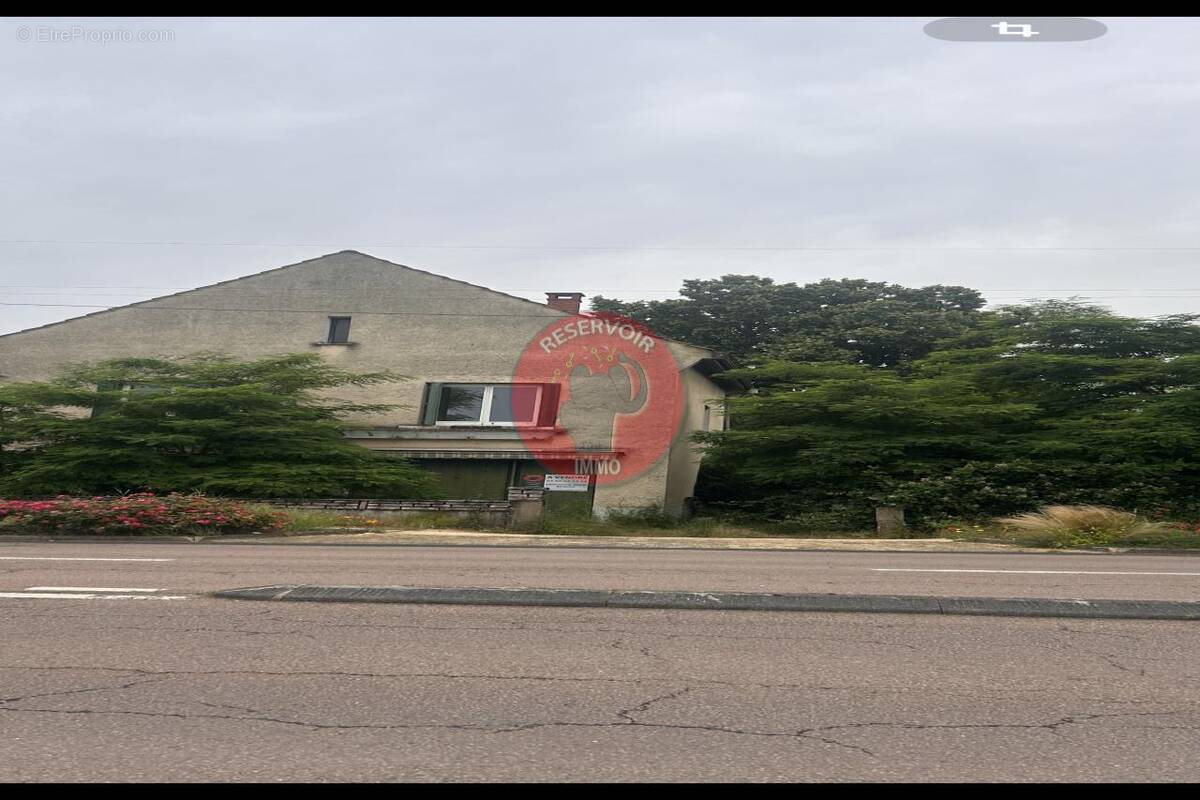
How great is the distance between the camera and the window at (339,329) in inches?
1171

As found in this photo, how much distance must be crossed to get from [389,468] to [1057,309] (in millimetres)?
18215

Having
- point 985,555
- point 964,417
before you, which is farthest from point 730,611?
point 964,417

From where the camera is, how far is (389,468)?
23.8 m

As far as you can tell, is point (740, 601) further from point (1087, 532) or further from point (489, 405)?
point (489, 405)

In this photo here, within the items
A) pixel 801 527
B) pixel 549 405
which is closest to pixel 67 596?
pixel 801 527

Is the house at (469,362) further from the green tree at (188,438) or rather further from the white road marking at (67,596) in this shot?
the white road marking at (67,596)

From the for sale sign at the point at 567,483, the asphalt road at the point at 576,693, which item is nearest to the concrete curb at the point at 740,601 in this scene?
the asphalt road at the point at 576,693

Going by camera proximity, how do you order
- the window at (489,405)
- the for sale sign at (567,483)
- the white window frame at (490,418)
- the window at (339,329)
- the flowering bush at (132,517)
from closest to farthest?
the flowering bush at (132,517) < the for sale sign at (567,483) < the white window frame at (490,418) < the window at (489,405) < the window at (339,329)

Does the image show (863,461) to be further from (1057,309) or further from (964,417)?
(1057,309)

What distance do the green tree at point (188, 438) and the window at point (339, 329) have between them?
14.8 ft

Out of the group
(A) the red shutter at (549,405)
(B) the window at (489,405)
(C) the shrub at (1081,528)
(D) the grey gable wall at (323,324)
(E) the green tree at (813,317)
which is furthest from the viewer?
(E) the green tree at (813,317)

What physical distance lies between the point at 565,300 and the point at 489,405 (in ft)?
20.8

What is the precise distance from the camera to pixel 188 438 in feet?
73.8
